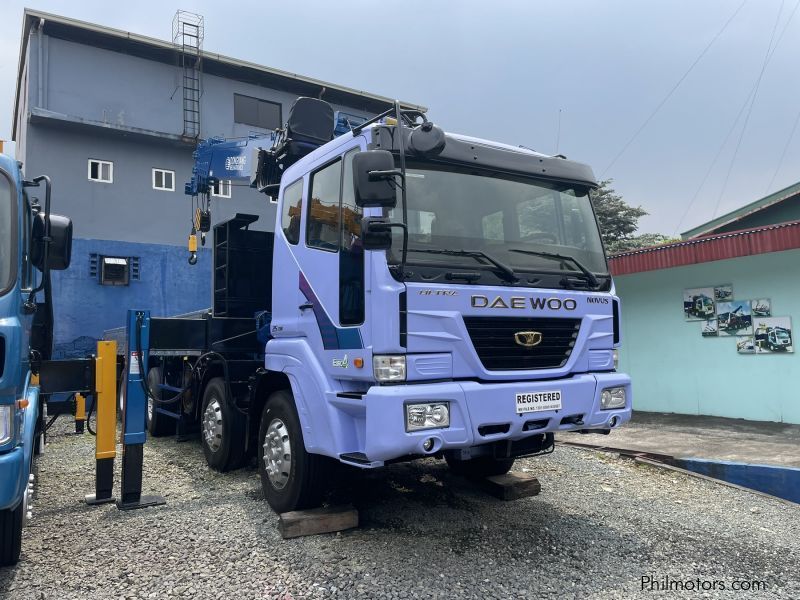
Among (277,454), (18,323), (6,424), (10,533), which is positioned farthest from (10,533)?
(277,454)

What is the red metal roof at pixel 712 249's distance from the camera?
794 centimetres

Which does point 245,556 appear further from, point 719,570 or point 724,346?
point 724,346

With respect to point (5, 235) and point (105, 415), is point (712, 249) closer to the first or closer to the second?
point (105, 415)

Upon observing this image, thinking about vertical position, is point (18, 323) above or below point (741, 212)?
below

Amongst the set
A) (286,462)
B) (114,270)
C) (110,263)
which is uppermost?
(110,263)

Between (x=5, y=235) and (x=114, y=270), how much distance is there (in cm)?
1290

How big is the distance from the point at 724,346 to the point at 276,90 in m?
15.7

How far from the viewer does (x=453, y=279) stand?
3.75 meters

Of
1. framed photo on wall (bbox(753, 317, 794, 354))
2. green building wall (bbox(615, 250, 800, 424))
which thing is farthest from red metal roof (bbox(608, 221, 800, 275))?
framed photo on wall (bbox(753, 317, 794, 354))

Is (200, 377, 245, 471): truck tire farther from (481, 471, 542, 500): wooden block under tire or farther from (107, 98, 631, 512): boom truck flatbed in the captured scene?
(481, 471, 542, 500): wooden block under tire

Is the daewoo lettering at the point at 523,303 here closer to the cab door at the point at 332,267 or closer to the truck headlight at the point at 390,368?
the truck headlight at the point at 390,368

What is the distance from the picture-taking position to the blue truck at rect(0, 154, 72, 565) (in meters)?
3.13

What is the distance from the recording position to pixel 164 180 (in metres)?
17.5

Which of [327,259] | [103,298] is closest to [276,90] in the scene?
[103,298]
